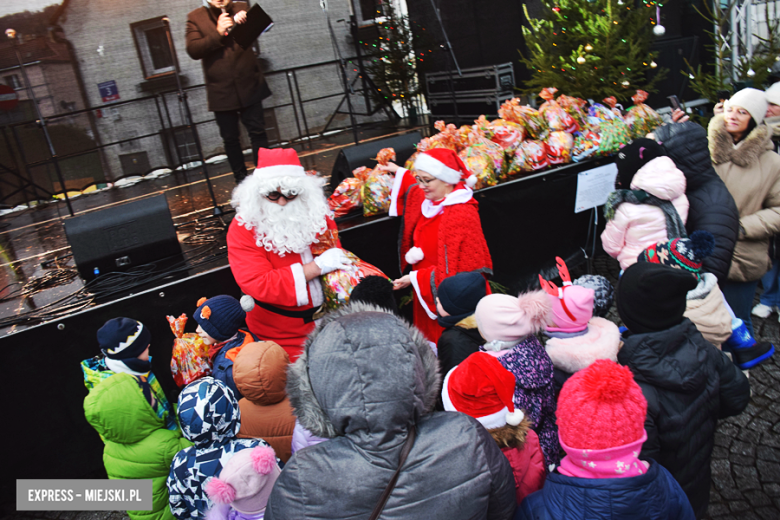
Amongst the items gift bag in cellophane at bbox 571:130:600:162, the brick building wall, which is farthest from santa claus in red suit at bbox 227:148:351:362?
the brick building wall

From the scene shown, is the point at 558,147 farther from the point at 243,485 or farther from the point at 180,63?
the point at 180,63

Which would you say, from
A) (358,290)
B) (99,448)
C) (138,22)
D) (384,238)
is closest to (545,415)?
(358,290)

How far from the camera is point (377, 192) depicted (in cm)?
372

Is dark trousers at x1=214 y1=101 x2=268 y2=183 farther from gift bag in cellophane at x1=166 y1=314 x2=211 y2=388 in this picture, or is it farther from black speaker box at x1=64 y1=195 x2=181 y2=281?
gift bag in cellophane at x1=166 y1=314 x2=211 y2=388

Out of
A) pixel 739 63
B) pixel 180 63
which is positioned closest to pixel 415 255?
pixel 739 63

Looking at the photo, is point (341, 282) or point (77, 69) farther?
point (77, 69)

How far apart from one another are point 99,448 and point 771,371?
170 inches

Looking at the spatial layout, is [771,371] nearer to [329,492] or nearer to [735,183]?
[735,183]

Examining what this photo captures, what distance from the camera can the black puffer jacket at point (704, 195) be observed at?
2820 millimetres

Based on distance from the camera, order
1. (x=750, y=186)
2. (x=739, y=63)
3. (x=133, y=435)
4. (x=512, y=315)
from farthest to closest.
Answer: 1. (x=739, y=63)
2. (x=750, y=186)
3. (x=133, y=435)
4. (x=512, y=315)

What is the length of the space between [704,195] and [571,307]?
5.15ft

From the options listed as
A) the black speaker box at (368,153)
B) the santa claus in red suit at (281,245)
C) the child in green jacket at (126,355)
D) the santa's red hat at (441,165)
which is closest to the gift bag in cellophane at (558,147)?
the black speaker box at (368,153)

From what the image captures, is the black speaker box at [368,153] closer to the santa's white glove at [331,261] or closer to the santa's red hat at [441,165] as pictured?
the santa's red hat at [441,165]

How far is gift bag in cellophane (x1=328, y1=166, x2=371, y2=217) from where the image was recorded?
389 cm
